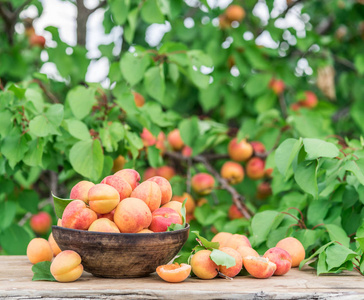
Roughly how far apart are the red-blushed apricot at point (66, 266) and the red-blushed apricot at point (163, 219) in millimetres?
172

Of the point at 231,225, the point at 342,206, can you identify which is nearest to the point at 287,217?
the point at 342,206

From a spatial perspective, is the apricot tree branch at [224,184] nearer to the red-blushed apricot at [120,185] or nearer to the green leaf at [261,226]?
the green leaf at [261,226]

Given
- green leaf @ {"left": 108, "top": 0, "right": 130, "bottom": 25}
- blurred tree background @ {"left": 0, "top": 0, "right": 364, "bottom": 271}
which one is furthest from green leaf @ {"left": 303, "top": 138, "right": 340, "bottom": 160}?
green leaf @ {"left": 108, "top": 0, "right": 130, "bottom": 25}

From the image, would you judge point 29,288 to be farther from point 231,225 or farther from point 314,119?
point 314,119

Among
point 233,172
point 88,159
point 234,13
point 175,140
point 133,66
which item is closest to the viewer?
point 88,159

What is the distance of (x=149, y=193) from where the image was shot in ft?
3.29

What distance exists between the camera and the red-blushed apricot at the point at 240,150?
6.78ft

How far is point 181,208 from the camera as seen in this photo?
1.03 meters

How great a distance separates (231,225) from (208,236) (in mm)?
228

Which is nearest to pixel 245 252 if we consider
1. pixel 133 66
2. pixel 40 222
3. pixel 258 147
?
pixel 133 66

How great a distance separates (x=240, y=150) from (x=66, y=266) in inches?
50.2

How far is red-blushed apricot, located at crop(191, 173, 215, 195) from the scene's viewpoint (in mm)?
1936

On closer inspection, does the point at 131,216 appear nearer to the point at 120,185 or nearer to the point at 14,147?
the point at 120,185

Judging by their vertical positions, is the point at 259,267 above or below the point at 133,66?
below
